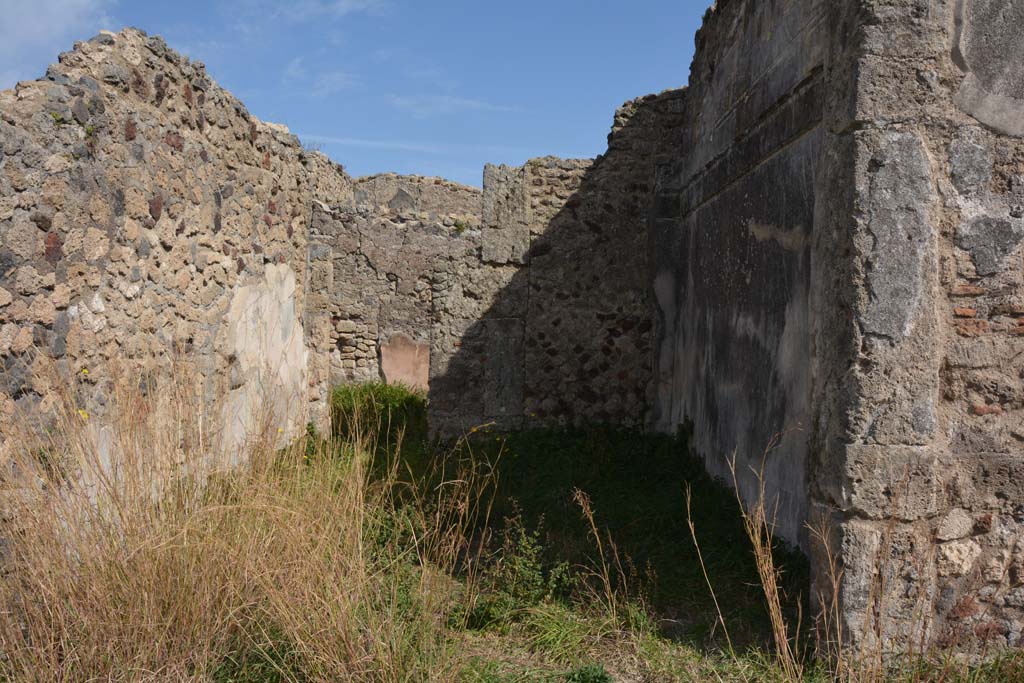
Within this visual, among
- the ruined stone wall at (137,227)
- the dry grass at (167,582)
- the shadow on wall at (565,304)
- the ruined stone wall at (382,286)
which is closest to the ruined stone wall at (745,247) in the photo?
the shadow on wall at (565,304)

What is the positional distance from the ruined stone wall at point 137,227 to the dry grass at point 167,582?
45 cm

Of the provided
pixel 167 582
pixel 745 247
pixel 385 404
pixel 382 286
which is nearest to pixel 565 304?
pixel 745 247

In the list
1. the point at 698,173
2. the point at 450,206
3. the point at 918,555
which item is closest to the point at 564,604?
the point at 918,555

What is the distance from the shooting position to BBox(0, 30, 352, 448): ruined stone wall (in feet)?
11.4

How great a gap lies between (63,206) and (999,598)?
173 inches

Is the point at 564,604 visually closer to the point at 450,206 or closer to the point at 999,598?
the point at 999,598

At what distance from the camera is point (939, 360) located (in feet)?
9.98

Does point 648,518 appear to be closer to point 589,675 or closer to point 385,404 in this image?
point 589,675

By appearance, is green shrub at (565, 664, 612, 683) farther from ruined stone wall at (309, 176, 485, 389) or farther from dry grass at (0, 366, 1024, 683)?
ruined stone wall at (309, 176, 485, 389)

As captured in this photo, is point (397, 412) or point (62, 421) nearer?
→ point (62, 421)

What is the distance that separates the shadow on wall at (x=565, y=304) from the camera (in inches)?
268

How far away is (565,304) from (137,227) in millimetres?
3551

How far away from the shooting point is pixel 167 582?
Result: 272 centimetres

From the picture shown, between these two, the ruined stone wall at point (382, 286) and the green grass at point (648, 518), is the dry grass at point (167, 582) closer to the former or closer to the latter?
the green grass at point (648, 518)
